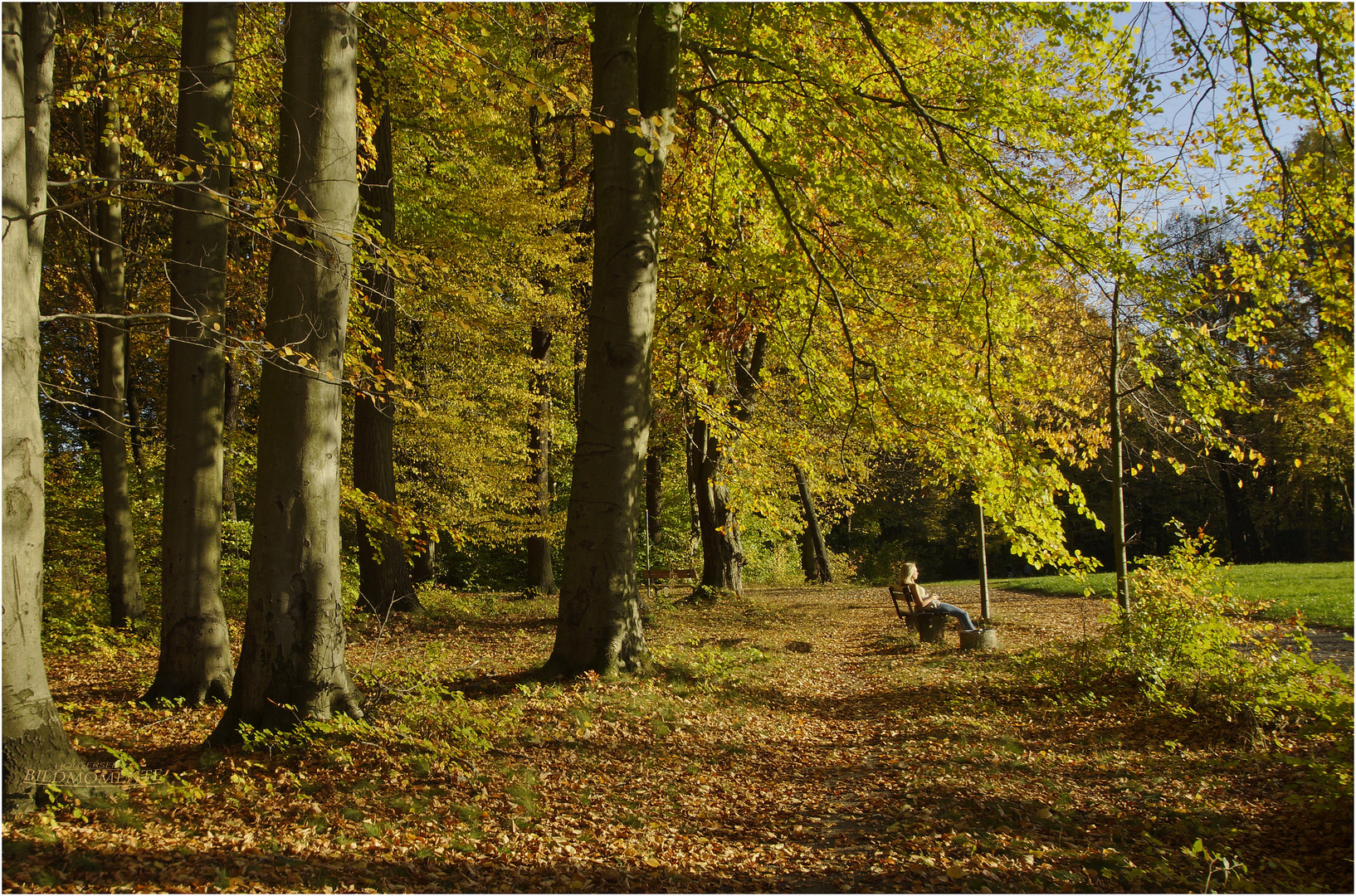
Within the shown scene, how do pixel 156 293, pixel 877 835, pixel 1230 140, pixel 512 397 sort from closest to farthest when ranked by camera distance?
pixel 877 835 → pixel 1230 140 → pixel 156 293 → pixel 512 397

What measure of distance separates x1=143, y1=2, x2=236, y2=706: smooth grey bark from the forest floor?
50cm

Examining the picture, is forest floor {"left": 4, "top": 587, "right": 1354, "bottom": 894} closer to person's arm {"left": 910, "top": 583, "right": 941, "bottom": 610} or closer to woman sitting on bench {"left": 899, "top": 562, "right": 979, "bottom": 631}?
woman sitting on bench {"left": 899, "top": 562, "right": 979, "bottom": 631}

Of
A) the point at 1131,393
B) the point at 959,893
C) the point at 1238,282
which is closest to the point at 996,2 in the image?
the point at 1238,282

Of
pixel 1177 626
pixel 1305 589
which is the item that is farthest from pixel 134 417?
pixel 1305 589

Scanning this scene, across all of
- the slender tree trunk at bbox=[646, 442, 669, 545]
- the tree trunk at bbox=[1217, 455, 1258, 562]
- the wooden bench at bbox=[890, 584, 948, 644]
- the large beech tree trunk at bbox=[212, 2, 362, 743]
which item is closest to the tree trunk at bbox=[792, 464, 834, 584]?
the slender tree trunk at bbox=[646, 442, 669, 545]

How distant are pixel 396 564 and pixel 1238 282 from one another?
10.7m

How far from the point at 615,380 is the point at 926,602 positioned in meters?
6.03

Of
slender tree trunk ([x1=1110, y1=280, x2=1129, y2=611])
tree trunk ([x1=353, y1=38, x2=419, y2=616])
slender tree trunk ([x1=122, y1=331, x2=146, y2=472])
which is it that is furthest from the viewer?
slender tree trunk ([x1=122, y1=331, x2=146, y2=472])

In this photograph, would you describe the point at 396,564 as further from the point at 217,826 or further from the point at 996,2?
the point at 996,2

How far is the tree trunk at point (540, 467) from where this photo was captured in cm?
1605

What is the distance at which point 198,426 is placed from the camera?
21.7 ft

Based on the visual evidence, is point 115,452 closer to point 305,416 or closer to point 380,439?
point 380,439

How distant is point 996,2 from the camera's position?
750 centimetres

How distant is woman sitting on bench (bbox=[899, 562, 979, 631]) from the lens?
10.5 meters
